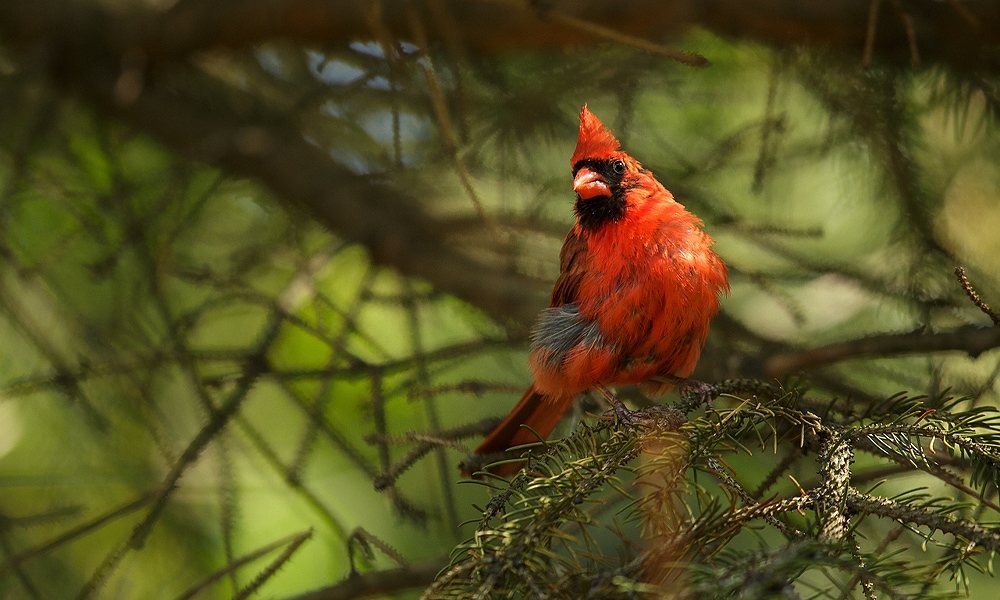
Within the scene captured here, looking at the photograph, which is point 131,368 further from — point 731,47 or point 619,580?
point 731,47

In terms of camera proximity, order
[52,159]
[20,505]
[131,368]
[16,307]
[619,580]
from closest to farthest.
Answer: [619,580]
[131,368]
[16,307]
[20,505]
[52,159]

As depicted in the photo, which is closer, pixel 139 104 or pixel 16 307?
pixel 16 307

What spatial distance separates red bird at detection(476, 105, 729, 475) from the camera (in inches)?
90.7

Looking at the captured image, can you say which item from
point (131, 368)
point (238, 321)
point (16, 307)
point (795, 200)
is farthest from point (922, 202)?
point (238, 321)

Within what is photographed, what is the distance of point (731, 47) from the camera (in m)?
3.55

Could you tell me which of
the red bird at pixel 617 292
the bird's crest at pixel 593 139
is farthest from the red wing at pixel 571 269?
the bird's crest at pixel 593 139

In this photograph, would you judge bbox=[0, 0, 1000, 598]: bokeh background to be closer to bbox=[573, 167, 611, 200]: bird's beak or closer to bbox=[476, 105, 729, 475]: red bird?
bbox=[476, 105, 729, 475]: red bird

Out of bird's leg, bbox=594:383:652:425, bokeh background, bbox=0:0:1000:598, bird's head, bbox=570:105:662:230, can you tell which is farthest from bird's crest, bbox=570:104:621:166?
bird's leg, bbox=594:383:652:425

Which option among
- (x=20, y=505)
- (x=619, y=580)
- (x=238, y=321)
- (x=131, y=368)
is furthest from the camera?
(x=238, y=321)

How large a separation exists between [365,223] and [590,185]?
120 centimetres

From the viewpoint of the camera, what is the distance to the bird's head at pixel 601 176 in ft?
8.32

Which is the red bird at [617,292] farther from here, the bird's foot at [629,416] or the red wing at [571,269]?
the bird's foot at [629,416]

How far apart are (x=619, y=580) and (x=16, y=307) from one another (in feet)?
7.32

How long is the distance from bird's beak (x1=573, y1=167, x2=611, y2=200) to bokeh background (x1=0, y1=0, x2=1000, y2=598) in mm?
326
